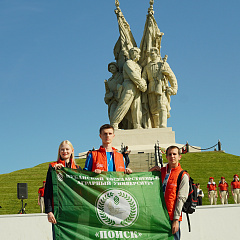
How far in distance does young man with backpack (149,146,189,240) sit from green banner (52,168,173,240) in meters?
0.09

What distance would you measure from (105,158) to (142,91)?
2440 centimetres

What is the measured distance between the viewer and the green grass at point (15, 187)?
17.4 meters

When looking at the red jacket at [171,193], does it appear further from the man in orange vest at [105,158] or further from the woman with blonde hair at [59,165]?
the woman with blonde hair at [59,165]

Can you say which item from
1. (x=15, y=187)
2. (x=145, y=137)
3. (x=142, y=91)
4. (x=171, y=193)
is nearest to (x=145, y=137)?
(x=145, y=137)

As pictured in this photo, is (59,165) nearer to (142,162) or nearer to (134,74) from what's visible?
(142,162)

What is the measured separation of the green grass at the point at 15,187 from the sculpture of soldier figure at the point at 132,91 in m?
4.55

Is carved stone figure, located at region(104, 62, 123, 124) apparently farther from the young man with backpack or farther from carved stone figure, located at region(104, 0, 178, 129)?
the young man with backpack

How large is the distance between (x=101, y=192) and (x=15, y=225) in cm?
403

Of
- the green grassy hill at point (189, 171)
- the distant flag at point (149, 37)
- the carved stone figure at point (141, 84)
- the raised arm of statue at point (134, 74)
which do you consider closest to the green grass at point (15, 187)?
the green grassy hill at point (189, 171)

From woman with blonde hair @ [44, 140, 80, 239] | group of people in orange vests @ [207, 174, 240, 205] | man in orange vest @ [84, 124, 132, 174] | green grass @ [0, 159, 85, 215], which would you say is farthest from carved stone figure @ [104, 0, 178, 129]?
woman with blonde hair @ [44, 140, 80, 239]

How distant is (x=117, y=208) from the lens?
230 inches

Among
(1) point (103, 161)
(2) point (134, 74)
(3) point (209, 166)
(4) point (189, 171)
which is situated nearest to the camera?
(1) point (103, 161)

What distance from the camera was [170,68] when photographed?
3105 cm

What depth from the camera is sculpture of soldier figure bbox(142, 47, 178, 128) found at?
98.8ft
